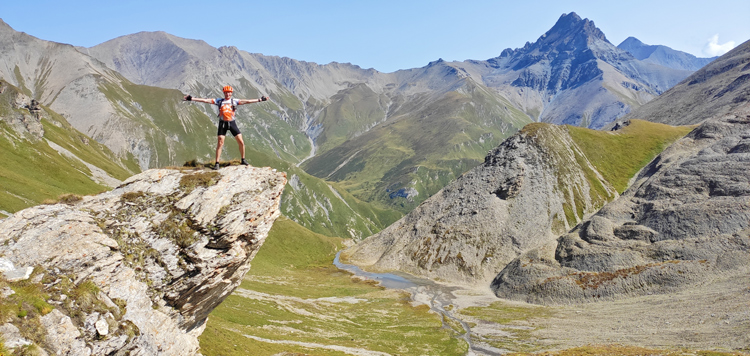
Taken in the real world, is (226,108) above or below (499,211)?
below

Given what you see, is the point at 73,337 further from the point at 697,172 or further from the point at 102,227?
the point at 697,172

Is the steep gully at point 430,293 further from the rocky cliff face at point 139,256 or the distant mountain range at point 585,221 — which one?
the rocky cliff face at point 139,256

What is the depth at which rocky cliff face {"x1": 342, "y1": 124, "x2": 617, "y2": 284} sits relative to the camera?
508 feet

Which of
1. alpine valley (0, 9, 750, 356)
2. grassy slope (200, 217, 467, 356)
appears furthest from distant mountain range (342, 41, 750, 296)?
grassy slope (200, 217, 467, 356)

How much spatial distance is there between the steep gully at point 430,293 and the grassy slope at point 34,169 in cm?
9770

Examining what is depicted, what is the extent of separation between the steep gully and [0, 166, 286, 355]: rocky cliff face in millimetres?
65857

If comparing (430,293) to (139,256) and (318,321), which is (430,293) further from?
(139,256)

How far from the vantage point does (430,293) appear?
139000mm

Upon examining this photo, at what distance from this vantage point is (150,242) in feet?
75.7

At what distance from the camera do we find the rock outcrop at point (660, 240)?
94.6 meters

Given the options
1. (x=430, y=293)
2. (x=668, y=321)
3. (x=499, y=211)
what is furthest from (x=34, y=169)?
(x=668, y=321)

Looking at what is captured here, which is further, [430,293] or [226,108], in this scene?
[430,293]

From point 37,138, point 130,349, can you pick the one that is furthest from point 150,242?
point 37,138

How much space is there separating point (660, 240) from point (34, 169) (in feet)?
658
